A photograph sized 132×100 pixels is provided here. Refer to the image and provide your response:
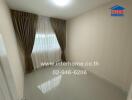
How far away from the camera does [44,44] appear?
3.05m

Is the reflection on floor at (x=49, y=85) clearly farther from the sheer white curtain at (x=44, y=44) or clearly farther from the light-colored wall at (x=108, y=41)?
the light-colored wall at (x=108, y=41)

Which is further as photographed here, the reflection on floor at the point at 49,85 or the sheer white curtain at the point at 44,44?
the sheer white curtain at the point at 44,44

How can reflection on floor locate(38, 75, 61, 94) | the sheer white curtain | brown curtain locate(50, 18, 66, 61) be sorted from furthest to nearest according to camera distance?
brown curtain locate(50, 18, 66, 61), the sheer white curtain, reflection on floor locate(38, 75, 61, 94)

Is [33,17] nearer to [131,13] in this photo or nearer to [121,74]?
[131,13]

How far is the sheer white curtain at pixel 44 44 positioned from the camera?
285 centimetres

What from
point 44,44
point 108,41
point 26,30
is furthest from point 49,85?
point 108,41

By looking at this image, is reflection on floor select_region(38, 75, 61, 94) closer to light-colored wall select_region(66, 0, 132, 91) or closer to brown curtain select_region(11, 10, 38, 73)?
brown curtain select_region(11, 10, 38, 73)

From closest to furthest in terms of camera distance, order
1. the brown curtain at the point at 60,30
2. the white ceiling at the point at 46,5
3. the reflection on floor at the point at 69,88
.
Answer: the reflection on floor at the point at 69,88, the white ceiling at the point at 46,5, the brown curtain at the point at 60,30

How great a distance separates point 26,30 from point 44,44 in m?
0.84

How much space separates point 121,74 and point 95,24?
157 cm

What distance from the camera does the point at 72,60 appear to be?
11.6 ft

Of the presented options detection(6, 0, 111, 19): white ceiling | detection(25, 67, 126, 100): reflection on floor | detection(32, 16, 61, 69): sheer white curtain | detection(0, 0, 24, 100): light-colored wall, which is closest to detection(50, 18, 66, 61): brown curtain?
detection(32, 16, 61, 69): sheer white curtain

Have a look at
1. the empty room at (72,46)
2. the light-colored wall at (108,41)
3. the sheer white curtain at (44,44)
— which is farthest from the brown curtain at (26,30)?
the light-colored wall at (108,41)

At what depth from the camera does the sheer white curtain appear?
9.35 feet
